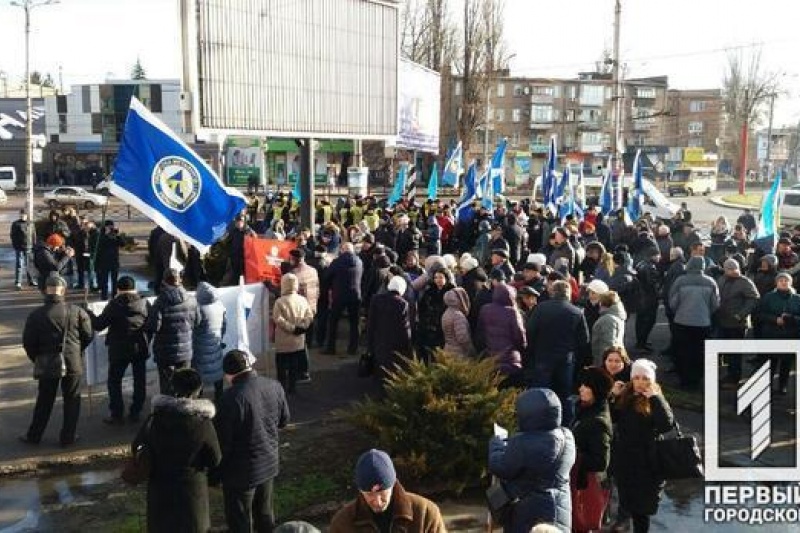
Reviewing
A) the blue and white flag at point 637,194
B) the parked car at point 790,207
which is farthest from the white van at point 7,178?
the parked car at point 790,207

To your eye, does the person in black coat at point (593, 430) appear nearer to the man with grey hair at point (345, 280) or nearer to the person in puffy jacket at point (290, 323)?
the person in puffy jacket at point (290, 323)

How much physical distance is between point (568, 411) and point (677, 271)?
3.91m

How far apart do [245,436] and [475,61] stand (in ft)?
158

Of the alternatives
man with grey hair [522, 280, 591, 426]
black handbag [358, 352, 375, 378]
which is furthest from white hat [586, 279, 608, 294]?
black handbag [358, 352, 375, 378]

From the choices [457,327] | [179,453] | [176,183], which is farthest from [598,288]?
[179,453]

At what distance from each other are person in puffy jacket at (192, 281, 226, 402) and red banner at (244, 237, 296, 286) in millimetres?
2456

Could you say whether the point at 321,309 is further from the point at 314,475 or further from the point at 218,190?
the point at 314,475

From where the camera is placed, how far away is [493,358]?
7930 mm

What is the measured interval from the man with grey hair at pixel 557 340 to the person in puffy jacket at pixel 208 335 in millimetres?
3299

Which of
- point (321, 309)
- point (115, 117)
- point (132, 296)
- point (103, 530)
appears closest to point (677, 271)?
point (321, 309)

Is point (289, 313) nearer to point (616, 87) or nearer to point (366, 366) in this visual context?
point (366, 366)

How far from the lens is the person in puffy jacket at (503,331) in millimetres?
8414

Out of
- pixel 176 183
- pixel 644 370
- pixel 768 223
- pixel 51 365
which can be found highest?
pixel 176 183

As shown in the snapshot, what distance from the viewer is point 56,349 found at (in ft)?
25.7
